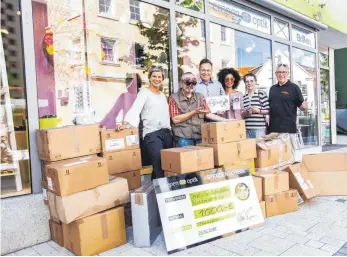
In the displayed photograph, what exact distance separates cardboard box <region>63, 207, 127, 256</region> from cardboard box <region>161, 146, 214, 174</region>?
24.7 inches

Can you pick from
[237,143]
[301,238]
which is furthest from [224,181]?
[301,238]

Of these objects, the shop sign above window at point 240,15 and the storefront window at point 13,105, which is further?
the shop sign above window at point 240,15

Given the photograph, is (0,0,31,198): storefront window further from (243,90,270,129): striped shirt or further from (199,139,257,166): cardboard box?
(243,90,270,129): striped shirt

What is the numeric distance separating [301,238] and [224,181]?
2.78 feet

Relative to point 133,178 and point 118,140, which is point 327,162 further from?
point 118,140

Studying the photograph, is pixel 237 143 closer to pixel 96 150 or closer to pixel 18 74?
pixel 96 150

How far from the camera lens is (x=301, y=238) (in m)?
2.85

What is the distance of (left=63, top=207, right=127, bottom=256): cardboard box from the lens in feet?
8.52

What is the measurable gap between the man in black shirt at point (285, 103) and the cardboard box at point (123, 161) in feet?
6.66

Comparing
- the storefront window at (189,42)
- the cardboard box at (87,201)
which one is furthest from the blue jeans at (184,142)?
the storefront window at (189,42)

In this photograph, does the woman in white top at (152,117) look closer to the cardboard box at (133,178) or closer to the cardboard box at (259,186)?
the cardboard box at (133,178)

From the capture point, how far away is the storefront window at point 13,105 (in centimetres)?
300

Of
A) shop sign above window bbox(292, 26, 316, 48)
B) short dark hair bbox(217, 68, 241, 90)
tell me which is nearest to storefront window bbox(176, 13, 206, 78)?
short dark hair bbox(217, 68, 241, 90)

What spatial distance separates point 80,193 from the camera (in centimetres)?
263
